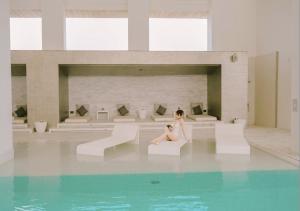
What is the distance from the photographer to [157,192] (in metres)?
3.60

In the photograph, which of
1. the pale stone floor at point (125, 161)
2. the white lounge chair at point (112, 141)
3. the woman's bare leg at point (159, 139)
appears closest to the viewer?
the pale stone floor at point (125, 161)

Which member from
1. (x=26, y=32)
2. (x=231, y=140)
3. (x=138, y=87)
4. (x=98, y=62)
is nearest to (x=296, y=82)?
(x=231, y=140)

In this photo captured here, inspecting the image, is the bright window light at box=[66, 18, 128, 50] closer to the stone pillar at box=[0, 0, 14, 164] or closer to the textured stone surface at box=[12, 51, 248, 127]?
the textured stone surface at box=[12, 51, 248, 127]

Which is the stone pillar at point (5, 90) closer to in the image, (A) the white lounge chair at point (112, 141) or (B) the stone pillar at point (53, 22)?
(A) the white lounge chair at point (112, 141)

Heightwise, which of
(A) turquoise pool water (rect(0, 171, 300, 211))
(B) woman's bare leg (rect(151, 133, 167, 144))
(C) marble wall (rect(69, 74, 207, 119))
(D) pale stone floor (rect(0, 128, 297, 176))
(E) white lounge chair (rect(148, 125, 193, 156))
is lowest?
(A) turquoise pool water (rect(0, 171, 300, 211))

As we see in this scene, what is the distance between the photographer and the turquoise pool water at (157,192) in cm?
321

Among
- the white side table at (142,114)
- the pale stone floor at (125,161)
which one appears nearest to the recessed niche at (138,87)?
the white side table at (142,114)

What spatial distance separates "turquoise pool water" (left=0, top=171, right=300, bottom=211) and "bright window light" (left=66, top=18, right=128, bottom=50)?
7.51 metres

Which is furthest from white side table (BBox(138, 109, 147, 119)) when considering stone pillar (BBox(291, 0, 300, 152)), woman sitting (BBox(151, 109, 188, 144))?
stone pillar (BBox(291, 0, 300, 152))

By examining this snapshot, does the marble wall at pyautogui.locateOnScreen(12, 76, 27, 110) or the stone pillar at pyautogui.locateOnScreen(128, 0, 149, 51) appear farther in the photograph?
the stone pillar at pyautogui.locateOnScreen(128, 0, 149, 51)

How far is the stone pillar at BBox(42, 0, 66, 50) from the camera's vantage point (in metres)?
10.2

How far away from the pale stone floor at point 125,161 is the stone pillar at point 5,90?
0.30 metres

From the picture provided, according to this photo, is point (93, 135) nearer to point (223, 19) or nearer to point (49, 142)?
point (49, 142)

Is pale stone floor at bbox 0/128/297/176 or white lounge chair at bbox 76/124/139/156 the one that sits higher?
white lounge chair at bbox 76/124/139/156
